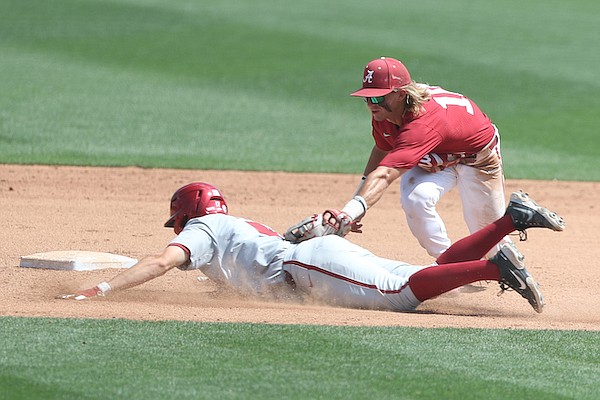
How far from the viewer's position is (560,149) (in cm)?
1473

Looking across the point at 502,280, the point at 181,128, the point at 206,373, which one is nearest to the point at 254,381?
the point at 206,373

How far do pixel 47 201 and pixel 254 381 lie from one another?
6.09 meters

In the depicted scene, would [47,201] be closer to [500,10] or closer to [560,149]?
[560,149]

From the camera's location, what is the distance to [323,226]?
22.0 feet

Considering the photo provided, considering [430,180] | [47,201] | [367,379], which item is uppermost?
[430,180]

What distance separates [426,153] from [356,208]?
2.37 ft

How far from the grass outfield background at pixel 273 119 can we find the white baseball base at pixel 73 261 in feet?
5.22

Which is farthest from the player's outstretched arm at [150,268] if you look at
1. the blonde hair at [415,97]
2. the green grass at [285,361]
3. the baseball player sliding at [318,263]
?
the blonde hair at [415,97]

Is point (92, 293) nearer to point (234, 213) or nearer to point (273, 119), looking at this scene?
point (234, 213)

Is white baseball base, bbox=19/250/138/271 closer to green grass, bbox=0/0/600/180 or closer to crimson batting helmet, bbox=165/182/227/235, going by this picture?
crimson batting helmet, bbox=165/182/227/235

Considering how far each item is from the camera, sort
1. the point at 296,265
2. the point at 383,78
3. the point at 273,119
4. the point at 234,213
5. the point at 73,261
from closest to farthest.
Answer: the point at 296,265
the point at 383,78
the point at 73,261
the point at 234,213
the point at 273,119

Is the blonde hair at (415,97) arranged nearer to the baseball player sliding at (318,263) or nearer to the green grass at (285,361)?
the baseball player sliding at (318,263)

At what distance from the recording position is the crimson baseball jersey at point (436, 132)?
699cm

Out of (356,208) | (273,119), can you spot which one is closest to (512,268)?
(356,208)
